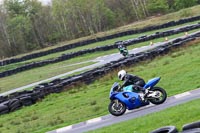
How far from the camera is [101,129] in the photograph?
1220 centimetres

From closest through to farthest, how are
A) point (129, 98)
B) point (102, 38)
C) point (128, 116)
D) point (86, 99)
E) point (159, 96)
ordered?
1. point (128, 116)
2. point (159, 96)
3. point (129, 98)
4. point (86, 99)
5. point (102, 38)

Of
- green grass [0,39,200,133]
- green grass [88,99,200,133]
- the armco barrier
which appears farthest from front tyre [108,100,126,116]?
the armco barrier

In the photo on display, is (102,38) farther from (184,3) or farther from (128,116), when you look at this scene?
(128,116)

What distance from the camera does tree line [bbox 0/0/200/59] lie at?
280ft

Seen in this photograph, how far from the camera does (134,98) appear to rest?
13898mm

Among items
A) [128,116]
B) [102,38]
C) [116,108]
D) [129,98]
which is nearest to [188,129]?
[128,116]

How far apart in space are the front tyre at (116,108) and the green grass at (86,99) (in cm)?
111

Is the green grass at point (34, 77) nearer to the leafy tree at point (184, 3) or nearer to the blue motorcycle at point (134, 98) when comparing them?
the blue motorcycle at point (134, 98)

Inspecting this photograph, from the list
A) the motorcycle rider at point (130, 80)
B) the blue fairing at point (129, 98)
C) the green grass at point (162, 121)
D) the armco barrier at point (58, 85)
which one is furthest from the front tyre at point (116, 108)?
the armco barrier at point (58, 85)

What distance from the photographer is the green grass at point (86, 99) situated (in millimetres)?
15578

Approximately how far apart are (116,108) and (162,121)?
3532mm

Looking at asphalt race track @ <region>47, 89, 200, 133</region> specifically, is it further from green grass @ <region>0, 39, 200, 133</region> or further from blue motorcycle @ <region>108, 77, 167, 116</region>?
green grass @ <region>0, 39, 200, 133</region>

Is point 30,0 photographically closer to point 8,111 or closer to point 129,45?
point 129,45

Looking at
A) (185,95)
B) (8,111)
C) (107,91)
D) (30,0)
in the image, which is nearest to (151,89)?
(185,95)
